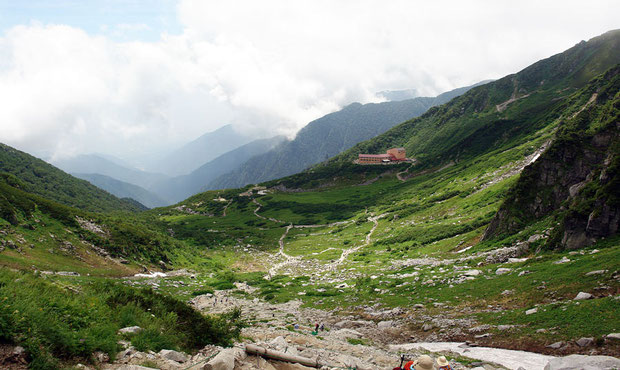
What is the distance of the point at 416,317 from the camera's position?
21.0 meters

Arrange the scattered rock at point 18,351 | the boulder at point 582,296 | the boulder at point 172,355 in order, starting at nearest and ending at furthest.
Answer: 1. the scattered rock at point 18,351
2. the boulder at point 172,355
3. the boulder at point 582,296

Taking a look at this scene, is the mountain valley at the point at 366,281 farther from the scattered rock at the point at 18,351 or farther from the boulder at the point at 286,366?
the boulder at the point at 286,366

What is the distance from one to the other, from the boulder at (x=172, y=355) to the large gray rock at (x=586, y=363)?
503 inches

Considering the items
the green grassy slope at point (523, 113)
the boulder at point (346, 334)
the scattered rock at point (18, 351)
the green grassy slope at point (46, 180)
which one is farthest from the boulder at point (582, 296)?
the green grassy slope at point (46, 180)

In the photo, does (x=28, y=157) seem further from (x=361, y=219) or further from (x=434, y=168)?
(x=434, y=168)

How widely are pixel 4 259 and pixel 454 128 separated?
698 feet

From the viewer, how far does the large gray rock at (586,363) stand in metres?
9.95

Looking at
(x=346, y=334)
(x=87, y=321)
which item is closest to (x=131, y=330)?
(x=87, y=321)

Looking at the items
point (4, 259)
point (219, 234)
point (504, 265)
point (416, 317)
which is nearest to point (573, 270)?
point (504, 265)

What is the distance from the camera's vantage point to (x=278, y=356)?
10.5m

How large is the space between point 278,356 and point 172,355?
138 inches

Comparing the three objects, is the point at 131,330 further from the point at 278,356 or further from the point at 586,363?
the point at 586,363

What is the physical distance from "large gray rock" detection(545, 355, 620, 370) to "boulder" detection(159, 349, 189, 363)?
1276 cm

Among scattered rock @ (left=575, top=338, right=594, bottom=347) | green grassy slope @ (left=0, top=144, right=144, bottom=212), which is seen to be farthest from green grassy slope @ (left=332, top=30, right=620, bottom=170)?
green grassy slope @ (left=0, top=144, right=144, bottom=212)
